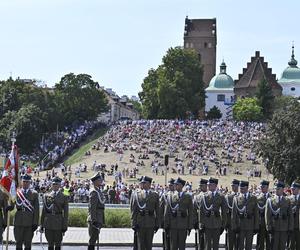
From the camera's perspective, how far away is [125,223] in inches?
1200

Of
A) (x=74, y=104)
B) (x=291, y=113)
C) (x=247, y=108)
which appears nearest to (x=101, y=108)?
(x=74, y=104)

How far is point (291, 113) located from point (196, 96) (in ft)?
206

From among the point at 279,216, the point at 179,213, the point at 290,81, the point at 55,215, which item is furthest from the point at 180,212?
the point at 290,81

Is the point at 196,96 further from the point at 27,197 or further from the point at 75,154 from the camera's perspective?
the point at 27,197

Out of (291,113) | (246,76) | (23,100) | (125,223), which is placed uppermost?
(246,76)

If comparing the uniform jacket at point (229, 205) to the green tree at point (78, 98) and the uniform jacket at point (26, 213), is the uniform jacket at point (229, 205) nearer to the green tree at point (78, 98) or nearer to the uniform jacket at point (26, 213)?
the uniform jacket at point (26, 213)

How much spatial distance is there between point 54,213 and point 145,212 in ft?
6.91

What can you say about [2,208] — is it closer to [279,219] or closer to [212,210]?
[212,210]

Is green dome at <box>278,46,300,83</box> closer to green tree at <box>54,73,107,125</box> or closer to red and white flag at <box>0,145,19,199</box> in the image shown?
green tree at <box>54,73,107,125</box>

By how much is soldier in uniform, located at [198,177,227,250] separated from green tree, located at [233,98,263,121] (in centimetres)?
9531

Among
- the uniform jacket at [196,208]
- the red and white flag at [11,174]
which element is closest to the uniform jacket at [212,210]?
the uniform jacket at [196,208]

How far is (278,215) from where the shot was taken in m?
19.2

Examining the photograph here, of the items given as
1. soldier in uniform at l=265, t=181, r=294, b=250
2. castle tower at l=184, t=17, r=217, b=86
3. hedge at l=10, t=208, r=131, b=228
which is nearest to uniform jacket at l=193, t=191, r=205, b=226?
soldier in uniform at l=265, t=181, r=294, b=250

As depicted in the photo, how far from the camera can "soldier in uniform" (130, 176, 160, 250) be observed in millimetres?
18809
